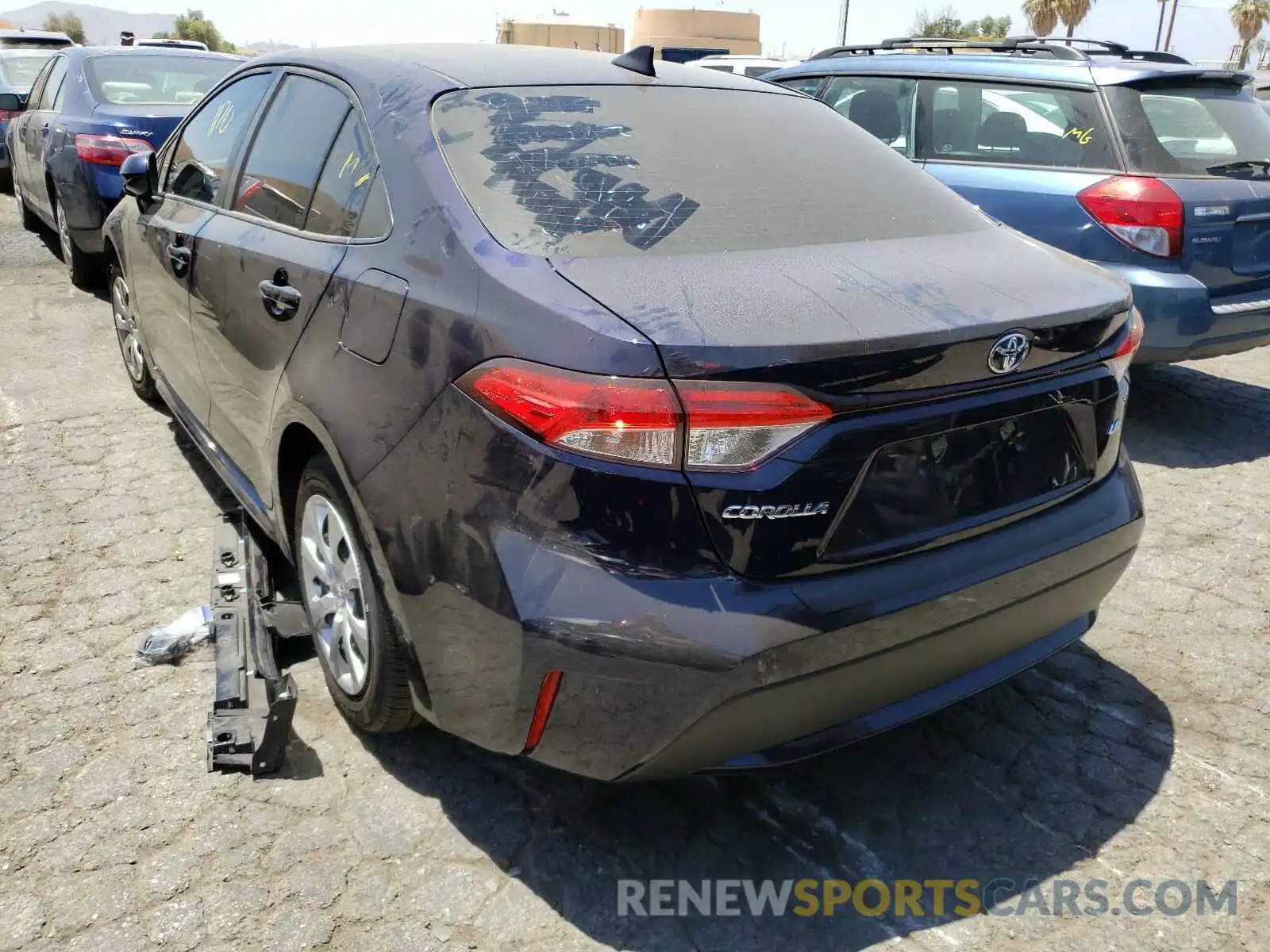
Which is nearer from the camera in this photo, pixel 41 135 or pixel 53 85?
pixel 41 135

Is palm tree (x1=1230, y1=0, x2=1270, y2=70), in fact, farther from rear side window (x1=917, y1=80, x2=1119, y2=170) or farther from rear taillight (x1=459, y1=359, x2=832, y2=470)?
rear taillight (x1=459, y1=359, x2=832, y2=470)

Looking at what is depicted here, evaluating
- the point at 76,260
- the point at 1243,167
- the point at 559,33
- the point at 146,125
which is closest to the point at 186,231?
the point at 146,125

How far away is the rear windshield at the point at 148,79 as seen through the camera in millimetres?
7207

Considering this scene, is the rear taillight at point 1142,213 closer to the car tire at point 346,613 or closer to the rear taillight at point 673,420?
the rear taillight at point 673,420

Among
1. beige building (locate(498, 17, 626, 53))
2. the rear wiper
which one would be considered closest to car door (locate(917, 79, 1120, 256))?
the rear wiper

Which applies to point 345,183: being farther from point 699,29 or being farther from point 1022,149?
point 699,29

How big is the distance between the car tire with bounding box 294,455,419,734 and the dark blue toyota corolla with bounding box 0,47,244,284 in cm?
475

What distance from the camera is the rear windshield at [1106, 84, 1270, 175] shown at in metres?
4.76

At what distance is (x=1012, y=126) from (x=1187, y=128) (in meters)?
0.78

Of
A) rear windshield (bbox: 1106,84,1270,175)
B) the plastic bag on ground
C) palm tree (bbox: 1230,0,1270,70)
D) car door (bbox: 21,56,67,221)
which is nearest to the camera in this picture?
the plastic bag on ground

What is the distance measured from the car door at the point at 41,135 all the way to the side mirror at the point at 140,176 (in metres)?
3.97

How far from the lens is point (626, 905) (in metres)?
2.24

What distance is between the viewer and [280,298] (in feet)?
8.80

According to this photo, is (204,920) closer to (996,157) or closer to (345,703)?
(345,703)
